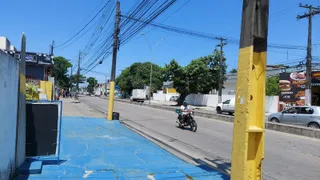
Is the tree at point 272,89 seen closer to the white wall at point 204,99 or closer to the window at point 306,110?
the white wall at point 204,99

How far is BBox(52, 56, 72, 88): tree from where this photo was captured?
73575mm

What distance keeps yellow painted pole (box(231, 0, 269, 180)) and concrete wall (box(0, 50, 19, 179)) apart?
3.82m

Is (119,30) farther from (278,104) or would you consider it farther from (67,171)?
(278,104)

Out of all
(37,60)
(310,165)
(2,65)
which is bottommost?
(310,165)

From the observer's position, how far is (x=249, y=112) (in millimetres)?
4891

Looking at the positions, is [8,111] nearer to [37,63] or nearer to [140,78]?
[37,63]

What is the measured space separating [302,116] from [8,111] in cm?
1670

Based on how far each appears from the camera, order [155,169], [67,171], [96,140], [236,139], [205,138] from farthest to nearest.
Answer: [205,138], [96,140], [155,169], [67,171], [236,139]

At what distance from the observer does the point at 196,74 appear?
45594mm

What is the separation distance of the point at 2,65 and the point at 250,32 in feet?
13.1

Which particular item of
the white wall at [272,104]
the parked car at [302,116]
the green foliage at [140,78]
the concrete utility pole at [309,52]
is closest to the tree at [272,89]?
the white wall at [272,104]

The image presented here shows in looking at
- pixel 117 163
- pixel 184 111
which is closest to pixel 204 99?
pixel 184 111

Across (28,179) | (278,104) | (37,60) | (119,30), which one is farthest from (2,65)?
(278,104)

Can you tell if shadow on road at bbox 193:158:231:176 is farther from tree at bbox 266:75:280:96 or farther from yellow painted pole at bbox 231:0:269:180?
tree at bbox 266:75:280:96
